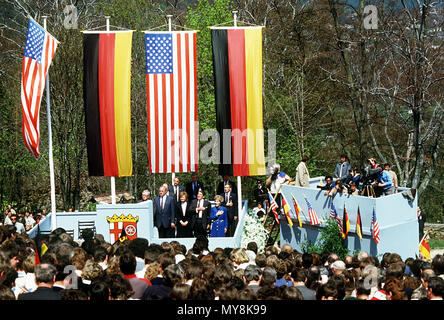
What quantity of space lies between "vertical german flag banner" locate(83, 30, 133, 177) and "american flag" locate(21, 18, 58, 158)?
1379mm

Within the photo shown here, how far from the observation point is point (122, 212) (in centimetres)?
1744

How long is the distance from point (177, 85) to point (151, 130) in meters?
1.45

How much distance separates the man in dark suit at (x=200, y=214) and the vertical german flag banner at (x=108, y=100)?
2221 millimetres

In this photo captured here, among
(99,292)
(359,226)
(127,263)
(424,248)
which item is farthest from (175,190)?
(99,292)

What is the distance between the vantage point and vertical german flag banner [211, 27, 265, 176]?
62.3 ft

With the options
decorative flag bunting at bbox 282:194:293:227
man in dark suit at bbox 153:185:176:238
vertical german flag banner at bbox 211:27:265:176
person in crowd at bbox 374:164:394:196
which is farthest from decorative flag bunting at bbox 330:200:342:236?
man in dark suit at bbox 153:185:176:238

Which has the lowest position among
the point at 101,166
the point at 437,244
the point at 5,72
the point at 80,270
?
the point at 437,244

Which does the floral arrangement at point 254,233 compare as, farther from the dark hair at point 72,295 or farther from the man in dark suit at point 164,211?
the dark hair at point 72,295

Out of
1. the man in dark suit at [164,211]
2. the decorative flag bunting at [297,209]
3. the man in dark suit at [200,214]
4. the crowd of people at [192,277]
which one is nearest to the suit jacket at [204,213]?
the man in dark suit at [200,214]

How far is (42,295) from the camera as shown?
8.35m

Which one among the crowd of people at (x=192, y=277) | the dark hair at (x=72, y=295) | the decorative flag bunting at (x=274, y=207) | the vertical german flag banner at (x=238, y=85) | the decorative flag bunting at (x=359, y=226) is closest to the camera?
the dark hair at (x=72, y=295)

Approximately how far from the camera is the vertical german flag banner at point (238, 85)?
19000 millimetres
